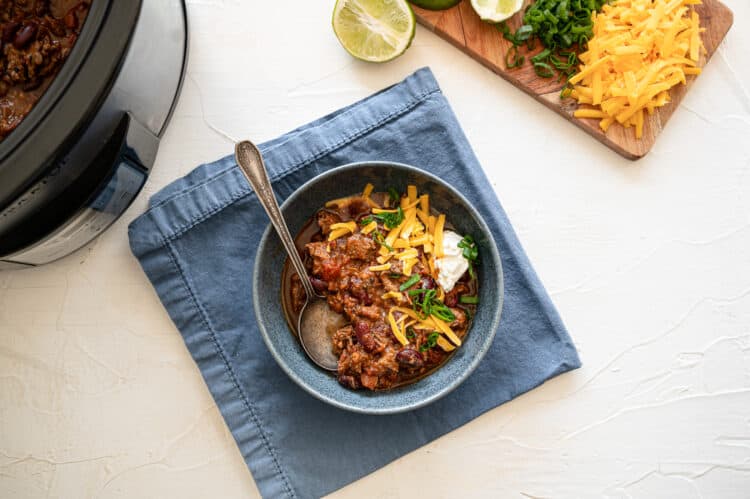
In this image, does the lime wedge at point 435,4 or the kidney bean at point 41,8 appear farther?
the lime wedge at point 435,4

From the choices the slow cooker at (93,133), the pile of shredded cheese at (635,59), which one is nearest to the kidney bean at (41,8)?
the slow cooker at (93,133)

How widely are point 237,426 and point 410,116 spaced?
1123 millimetres

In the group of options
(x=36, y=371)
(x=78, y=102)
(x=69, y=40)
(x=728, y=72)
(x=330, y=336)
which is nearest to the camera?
(x=78, y=102)

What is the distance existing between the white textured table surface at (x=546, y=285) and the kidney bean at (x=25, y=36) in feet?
1.88

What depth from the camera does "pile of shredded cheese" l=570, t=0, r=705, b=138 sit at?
213 cm

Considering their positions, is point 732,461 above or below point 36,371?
below

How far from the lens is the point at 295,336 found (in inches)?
77.7

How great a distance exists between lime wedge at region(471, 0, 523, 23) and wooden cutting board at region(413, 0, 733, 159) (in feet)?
0.25

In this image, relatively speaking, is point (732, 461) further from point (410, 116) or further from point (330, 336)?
point (410, 116)

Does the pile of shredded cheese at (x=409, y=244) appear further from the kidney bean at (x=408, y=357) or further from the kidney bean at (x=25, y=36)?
the kidney bean at (x=25, y=36)

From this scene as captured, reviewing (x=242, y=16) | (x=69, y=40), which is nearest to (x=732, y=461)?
(x=242, y=16)

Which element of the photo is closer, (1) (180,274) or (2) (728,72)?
(1) (180,274)

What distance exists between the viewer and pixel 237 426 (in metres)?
2.05

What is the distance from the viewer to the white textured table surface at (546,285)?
2.11m
